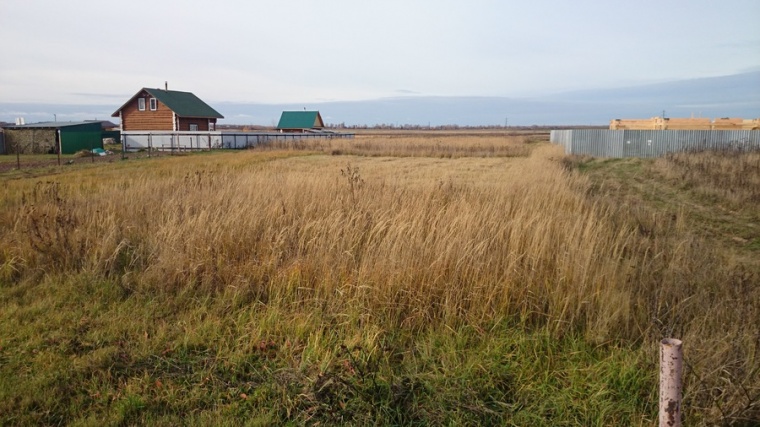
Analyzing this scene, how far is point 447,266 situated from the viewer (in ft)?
16.1

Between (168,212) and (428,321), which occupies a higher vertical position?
(168,212)

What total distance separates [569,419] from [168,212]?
6104 mm

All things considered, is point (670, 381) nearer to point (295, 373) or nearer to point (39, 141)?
point (295, 373)

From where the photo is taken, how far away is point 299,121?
70312mm

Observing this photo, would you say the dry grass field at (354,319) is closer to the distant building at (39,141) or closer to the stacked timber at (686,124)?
the stacked timber at (686,124)

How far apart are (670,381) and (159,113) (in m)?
49.2

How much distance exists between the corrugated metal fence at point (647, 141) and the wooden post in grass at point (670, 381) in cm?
2741

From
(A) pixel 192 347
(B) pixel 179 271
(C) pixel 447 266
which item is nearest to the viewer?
(A) pixel 192 347

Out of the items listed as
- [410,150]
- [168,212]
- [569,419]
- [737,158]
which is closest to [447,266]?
[569,419]

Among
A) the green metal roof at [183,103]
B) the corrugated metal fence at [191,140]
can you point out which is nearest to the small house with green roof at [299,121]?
the green metal roof at [183,103]

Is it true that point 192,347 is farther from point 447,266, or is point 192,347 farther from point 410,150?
point 410,150

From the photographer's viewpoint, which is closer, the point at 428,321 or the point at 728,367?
the point at 728,367

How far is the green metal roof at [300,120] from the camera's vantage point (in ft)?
228

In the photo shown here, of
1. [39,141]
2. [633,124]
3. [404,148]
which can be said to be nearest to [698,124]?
[633,124]
